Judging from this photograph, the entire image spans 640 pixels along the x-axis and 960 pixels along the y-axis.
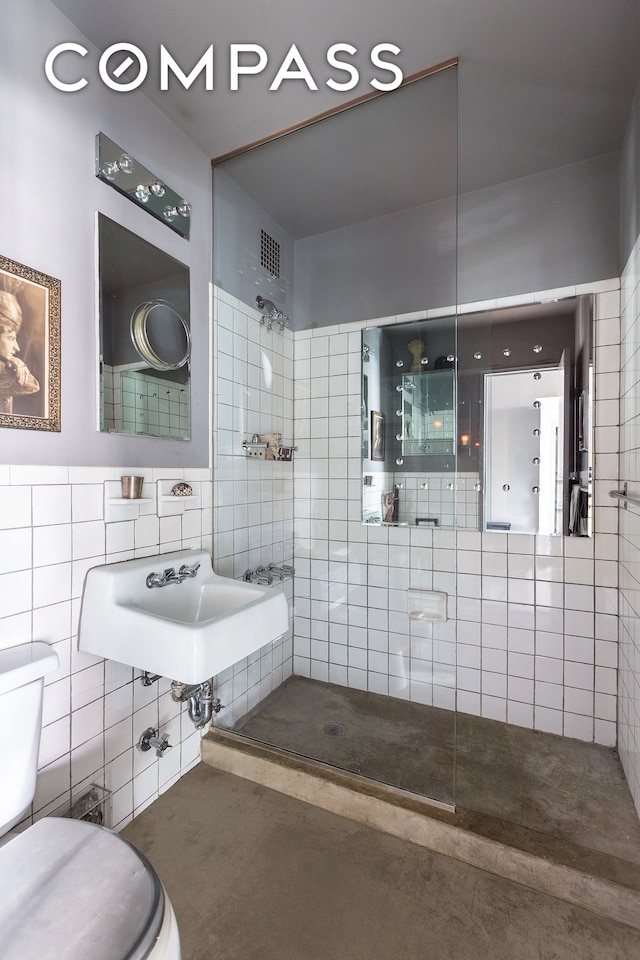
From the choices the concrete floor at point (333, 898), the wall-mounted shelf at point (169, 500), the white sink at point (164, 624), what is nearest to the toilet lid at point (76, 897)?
the white sink at point (164, 624)

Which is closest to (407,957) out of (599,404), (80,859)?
(80,859)

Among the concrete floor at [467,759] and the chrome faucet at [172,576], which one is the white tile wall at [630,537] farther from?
the chrome faucet at [172,576]

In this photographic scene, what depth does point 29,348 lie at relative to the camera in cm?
118

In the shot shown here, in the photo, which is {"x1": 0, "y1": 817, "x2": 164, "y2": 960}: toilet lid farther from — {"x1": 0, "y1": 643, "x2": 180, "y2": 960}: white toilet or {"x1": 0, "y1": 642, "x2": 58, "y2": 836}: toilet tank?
{"x1": 0, "y1": 642, "x2": 58, "y2": 836}: toilet tank

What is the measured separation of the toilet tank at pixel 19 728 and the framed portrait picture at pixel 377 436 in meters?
1.52

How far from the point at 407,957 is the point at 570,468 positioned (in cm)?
179

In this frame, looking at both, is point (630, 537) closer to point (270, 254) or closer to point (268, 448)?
point (268, 448)

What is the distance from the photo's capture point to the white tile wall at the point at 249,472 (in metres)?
1.93

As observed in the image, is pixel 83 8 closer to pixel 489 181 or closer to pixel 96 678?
pixel 489 181

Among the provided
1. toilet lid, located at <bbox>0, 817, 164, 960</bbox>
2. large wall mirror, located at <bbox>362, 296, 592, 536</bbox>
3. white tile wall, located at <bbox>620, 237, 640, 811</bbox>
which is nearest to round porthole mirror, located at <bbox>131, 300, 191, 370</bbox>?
large wall mirror, located at <bbox>362, 296, 592, 536</bbox>

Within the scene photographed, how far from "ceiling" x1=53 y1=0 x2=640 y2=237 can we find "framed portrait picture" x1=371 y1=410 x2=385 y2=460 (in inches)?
41.0

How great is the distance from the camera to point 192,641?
1.14 meters

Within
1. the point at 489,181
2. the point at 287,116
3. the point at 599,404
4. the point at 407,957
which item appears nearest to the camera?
the point at 407,957

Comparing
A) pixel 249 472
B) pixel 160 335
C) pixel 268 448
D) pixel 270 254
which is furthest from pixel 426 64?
pixel 249 472
